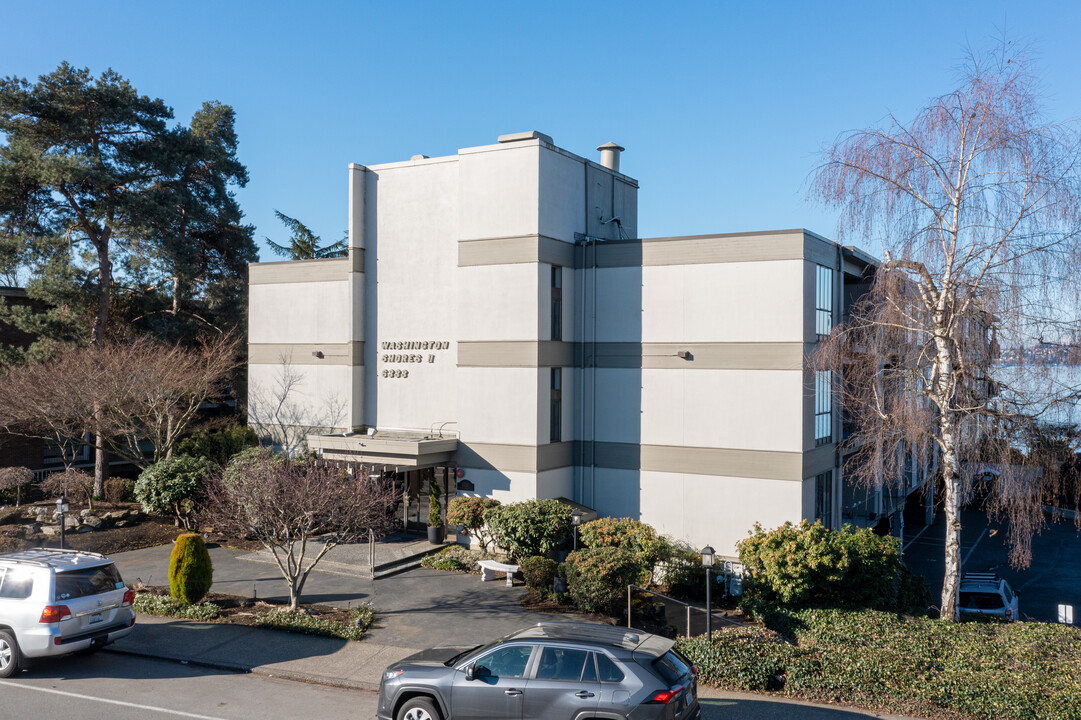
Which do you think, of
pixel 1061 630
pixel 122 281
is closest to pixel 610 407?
pixel 1061 630

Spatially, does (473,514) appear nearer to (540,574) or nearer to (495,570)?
(495,570)

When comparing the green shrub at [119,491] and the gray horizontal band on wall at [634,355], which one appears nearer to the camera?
the gray horizontal band on wall at [634,355]

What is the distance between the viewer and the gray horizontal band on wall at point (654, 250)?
67.8 ft

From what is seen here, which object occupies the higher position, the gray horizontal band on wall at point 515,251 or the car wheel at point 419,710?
the gray horizontal band on wall at point 515,251

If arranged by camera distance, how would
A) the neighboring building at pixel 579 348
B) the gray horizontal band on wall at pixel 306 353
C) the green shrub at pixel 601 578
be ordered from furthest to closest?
1. the gray horizontal band on wall at pixel 306 353
2. the neighboring building at pixel 579 348
3. the green shrub at pixel 601 578

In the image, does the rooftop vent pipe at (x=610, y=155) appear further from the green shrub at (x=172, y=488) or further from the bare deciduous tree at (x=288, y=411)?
the green shrub at (x=172, y=488)

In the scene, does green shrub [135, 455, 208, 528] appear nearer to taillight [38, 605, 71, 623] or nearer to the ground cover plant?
taillight [38, 605, 71, 623]

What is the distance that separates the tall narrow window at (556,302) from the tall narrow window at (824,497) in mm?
8601

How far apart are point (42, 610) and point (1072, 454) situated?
1845 centimetres

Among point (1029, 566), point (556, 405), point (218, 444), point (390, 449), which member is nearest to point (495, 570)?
point (390, 449)

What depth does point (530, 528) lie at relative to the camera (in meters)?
20.1

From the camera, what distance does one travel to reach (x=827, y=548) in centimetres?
1658

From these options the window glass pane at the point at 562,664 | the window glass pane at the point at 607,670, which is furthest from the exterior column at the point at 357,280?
the window glass pane at the point at 607,670

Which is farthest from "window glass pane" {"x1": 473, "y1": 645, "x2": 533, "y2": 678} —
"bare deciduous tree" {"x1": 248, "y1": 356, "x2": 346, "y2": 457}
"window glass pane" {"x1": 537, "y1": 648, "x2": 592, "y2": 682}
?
"bare deciduous tree" {"x1": 248, "y1": 356, "x2": 346, "y2": 457}
